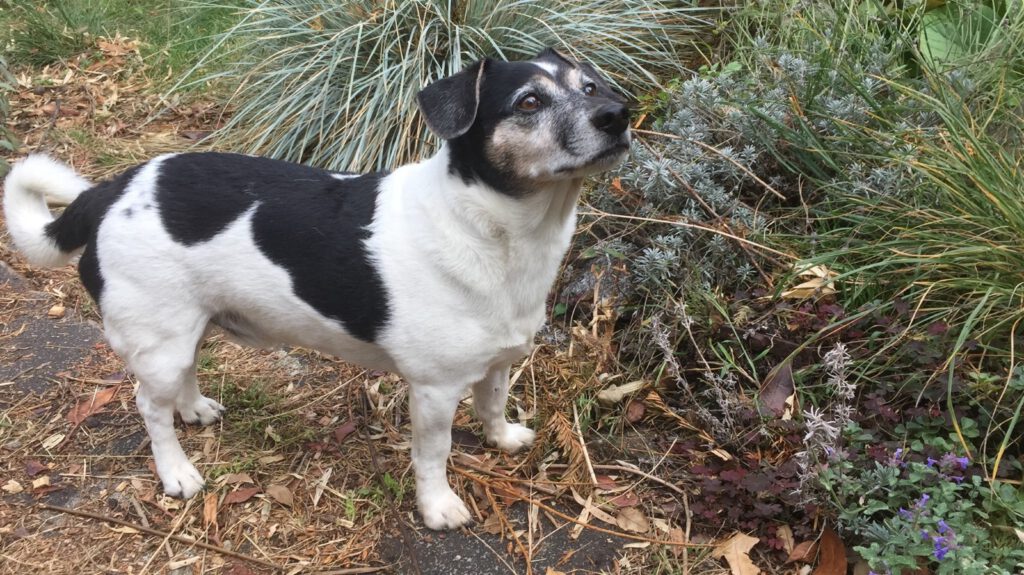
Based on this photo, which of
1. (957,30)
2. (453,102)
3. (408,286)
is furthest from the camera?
(957,30)

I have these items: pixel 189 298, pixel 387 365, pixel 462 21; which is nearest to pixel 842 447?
pixel 387 365

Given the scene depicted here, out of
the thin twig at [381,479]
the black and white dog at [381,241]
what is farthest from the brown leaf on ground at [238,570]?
the black and white dog at [381,241]

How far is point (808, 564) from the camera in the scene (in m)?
2.58

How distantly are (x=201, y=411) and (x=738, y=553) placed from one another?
215 cm

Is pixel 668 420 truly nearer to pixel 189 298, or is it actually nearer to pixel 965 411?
pixel 965 411

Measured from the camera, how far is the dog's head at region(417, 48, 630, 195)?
2.25 meters

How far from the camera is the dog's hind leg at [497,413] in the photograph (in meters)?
2.94

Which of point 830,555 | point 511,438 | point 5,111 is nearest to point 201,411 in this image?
point 511,438

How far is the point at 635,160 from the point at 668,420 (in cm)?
127

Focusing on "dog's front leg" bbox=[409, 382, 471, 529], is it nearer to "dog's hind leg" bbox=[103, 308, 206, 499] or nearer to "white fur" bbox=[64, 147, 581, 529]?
"white fur" bbox=[64, 147, 581, 529]

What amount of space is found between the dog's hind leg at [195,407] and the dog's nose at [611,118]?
1919 millimetres

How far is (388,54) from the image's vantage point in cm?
462

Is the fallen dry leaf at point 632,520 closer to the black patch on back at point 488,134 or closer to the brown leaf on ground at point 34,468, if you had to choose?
the black patch on back at point 488,134

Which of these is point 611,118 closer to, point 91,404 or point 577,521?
point 577,521
